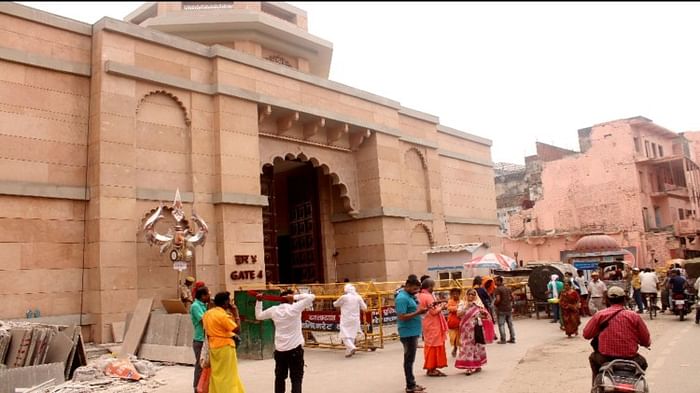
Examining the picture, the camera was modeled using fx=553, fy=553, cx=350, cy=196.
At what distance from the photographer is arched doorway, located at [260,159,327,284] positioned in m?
20.1

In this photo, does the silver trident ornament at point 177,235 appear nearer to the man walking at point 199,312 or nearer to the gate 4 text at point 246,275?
the gate 4 text at point 246,275

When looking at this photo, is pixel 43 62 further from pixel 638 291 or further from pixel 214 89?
pixel 638 291

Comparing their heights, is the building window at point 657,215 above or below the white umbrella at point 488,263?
above

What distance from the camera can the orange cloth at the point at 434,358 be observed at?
8.30 meters

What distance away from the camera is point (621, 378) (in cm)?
494

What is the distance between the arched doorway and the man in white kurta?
27.8 feet

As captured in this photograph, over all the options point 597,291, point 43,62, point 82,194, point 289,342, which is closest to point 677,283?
point 597,291

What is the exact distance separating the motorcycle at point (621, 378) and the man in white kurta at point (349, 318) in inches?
241

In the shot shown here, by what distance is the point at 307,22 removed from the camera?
23594mm

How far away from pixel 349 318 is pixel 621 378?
6.49m

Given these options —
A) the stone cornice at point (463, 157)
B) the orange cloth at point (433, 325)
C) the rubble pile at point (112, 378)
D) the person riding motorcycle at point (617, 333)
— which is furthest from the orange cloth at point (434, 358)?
the stone cornice at point (463, 157)

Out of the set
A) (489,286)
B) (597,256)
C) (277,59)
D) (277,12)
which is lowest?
(489,286)

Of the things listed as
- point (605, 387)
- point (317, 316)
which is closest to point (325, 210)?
point (317, 316)

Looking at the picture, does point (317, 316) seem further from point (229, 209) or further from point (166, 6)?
point (166, 6)
